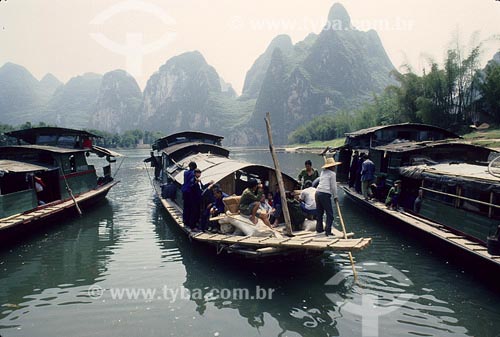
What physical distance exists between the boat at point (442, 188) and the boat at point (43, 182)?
12.6 meters

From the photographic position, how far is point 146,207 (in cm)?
1777

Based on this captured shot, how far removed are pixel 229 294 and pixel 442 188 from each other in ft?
23.5

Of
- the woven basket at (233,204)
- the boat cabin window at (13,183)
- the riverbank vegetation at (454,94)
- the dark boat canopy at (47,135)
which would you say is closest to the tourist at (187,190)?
the woven basket at (233,204)

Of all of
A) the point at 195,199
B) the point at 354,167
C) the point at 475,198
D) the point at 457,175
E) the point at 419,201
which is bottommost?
the point at 419,201

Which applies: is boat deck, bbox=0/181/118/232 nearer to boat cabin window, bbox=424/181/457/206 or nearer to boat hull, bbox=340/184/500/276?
boat hull, bbox=340/184/500/276

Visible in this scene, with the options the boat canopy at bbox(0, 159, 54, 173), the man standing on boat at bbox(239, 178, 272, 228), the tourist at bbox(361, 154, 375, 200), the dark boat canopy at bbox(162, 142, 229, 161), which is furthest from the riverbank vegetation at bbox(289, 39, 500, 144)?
the boat canopy at bbox(0, 159, 54, 173)

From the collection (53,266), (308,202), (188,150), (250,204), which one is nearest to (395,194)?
(308,202)

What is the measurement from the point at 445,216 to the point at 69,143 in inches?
687

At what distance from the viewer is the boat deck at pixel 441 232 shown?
7.16 m

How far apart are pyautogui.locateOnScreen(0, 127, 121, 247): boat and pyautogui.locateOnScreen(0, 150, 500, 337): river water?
1.19 m

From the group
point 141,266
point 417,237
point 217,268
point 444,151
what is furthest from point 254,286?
point 444,151

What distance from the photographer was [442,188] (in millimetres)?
9945

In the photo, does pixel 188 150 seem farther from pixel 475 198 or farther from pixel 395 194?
pixel 475 198

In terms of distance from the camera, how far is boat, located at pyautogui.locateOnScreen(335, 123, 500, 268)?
7.83 meters
